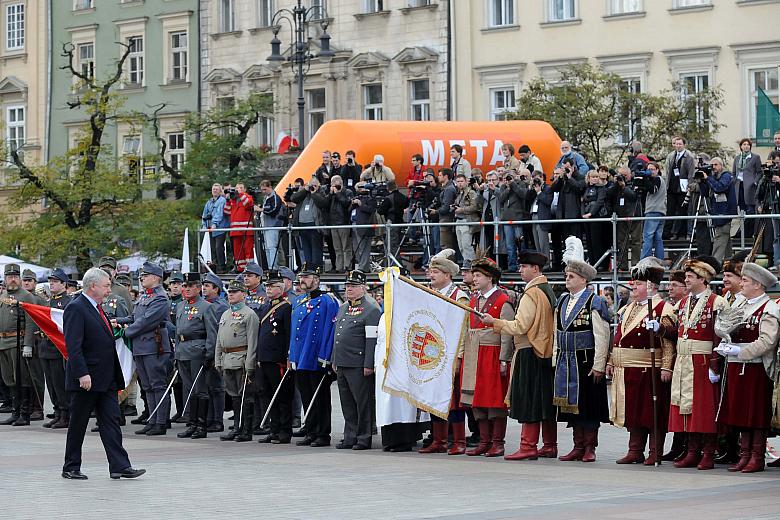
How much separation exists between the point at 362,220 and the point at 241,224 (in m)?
3.35

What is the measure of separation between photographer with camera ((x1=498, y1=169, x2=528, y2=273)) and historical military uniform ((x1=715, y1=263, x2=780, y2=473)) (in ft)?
30.2

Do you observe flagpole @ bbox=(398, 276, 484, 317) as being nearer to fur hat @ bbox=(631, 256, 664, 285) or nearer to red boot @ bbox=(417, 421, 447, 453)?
red boot @ bbox=(417, 421, 447, 453)

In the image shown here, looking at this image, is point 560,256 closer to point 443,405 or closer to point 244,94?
point 443,405

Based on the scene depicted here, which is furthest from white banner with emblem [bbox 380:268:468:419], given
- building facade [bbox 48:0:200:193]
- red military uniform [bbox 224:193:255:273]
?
building facade [bbox 48:0:200:193]

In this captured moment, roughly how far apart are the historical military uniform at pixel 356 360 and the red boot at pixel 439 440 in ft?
2.71

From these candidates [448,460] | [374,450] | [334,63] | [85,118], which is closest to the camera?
[448,460]

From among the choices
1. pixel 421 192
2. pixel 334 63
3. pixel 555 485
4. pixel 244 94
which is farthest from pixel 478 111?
pixel 555 485

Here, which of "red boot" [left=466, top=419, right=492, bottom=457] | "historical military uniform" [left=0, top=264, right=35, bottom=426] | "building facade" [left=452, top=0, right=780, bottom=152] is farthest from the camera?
"building facade" [left=452, top=0, right=780, bottom=152]

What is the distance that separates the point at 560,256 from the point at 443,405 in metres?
7.34

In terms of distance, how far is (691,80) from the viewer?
43.4 m

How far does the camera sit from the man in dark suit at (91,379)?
15.0 meters

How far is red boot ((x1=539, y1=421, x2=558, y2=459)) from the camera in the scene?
16.6 metres

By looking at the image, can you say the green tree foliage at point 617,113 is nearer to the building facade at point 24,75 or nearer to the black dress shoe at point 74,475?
the building facade at point 24,75

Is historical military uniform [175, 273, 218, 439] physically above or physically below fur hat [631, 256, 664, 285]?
below
